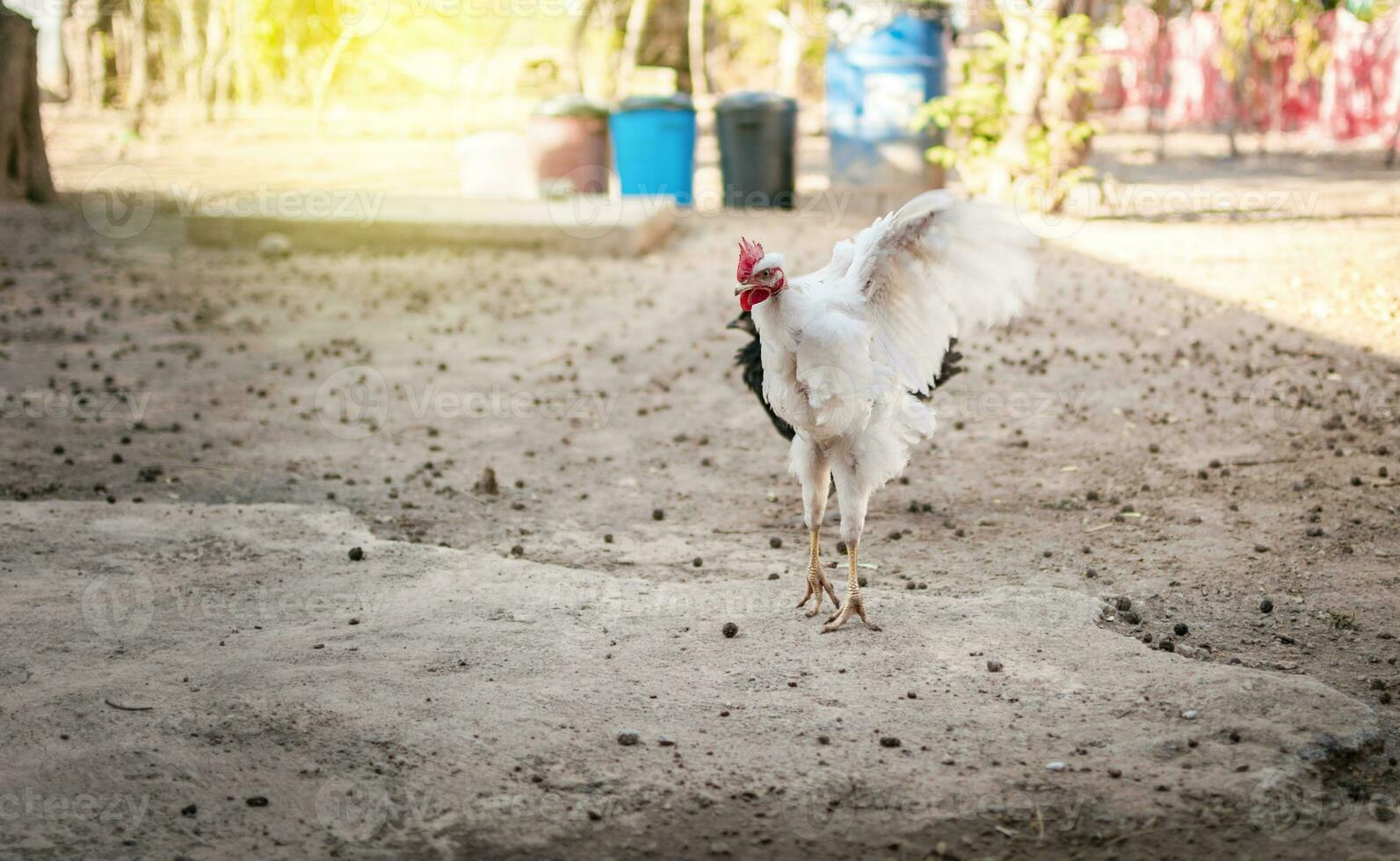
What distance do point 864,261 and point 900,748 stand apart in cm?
166

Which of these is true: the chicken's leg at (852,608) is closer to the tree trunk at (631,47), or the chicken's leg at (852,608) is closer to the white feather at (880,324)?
the white feather at (880,324)

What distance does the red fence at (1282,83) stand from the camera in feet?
61.7

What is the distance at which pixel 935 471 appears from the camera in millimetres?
5992

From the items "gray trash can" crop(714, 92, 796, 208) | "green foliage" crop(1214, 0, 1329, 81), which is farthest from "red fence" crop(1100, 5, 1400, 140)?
"gray trash can" crop(714, 92, 796, 208)

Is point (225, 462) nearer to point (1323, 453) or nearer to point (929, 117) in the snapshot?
point (1323, 453)

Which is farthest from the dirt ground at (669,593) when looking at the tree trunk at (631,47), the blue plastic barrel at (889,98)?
the tree trunk at (631,47)

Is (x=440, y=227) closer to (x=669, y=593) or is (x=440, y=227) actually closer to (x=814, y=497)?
(x=669, y=593)

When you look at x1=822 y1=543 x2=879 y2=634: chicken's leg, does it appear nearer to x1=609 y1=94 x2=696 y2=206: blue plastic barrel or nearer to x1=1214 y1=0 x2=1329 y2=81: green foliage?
x1=609 y1=94 x2=696 y2=206: blue plastic barrel

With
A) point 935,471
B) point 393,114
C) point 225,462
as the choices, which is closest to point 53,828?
point 225,462

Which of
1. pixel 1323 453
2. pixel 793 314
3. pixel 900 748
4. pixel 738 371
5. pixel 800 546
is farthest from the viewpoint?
pixel 738 371

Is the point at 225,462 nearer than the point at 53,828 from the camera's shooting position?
No

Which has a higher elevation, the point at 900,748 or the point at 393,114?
the point at 393,114

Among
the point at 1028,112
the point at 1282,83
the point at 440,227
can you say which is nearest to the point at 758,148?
the point at 1028,112

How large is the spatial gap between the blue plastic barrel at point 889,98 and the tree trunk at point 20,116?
326 inches
